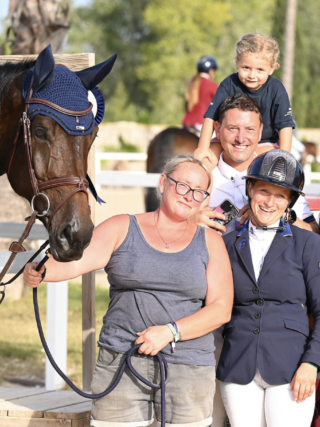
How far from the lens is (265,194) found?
3.12 meters

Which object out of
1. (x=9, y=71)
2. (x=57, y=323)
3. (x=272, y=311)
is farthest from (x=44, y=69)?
(x=57, y=323)

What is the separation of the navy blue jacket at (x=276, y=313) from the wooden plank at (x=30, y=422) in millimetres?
1045

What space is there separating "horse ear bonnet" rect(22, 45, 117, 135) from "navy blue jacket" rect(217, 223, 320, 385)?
101 cm

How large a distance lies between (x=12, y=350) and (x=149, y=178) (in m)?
2.31

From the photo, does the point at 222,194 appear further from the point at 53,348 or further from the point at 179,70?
the point at 179,70

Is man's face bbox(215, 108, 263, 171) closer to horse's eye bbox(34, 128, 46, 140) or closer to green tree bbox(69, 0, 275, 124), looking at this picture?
horse's eye bbox(34, 128, 46, 140)

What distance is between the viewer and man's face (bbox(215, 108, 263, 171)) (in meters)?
3.41

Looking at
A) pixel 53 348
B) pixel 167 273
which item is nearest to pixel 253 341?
pixel 167 273

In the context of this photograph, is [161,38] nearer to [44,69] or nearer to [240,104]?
[240,104]

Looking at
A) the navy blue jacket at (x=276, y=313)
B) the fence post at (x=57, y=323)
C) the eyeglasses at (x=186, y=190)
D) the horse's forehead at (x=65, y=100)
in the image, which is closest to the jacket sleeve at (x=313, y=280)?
the navy blue jacket at (x=276, y=313)

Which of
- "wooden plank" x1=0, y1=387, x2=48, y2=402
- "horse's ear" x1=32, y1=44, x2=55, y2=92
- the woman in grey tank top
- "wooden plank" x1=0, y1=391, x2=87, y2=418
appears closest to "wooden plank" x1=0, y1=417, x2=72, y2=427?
"wooden plank" x1=0, y1=391, x2=87, y2=418

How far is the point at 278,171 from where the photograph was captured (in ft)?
10.1

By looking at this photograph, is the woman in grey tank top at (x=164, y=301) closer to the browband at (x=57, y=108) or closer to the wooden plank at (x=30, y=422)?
the browband at (x=57, y=108)

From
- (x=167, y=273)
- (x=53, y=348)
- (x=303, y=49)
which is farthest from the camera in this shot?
(x=303, y=49)
